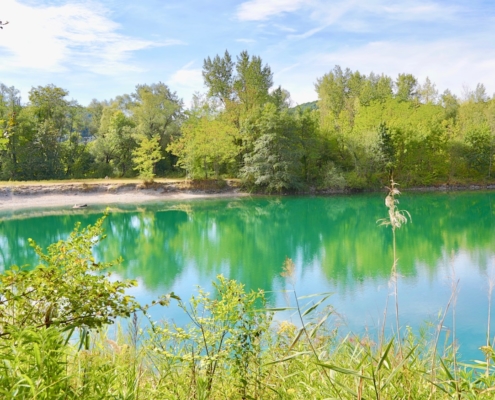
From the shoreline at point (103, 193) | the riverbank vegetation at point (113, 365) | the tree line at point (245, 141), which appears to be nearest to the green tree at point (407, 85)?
the tree line at point (245, 141)

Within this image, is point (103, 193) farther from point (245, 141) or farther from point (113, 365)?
point (113, 365)

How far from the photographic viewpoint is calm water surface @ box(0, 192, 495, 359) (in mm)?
7574

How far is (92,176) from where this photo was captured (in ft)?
94.1

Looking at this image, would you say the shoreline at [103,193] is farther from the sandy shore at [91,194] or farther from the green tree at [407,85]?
the green tree at [407,85]

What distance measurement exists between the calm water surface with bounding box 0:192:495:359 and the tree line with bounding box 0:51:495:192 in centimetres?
335

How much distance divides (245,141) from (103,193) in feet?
30.0

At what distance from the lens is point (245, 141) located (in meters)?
26.7

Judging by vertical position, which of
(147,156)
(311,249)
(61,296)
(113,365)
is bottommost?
(311,249)

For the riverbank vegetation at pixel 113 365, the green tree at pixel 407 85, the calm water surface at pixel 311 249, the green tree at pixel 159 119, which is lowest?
the calm water surface at pixel 311 249

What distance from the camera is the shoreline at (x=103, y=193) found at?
73.4 ft

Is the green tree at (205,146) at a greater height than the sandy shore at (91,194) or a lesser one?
greater

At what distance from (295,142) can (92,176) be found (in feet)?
45.7

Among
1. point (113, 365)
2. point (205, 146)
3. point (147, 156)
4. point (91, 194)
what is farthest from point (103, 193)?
point (113, 365)

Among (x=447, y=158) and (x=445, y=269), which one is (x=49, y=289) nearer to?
(x=445, y=269)
